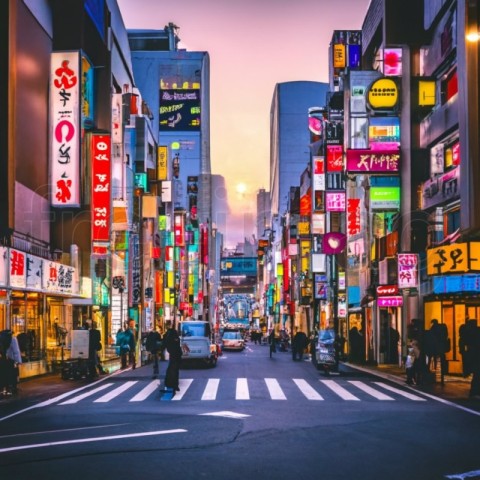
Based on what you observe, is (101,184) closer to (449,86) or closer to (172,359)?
(449,86)

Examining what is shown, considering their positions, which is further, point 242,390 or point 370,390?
point 370,390

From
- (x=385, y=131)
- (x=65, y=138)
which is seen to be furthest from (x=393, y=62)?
(x=65, y=138)

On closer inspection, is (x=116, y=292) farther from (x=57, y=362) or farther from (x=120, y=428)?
(x=120, y=428)

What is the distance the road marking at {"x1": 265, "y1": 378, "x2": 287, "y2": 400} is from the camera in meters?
21.2

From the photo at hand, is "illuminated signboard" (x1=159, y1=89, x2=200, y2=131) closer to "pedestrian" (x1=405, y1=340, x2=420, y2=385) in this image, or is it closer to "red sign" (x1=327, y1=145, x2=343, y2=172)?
"red sign" (x1=327, y1=145, x2=343, y2=172)

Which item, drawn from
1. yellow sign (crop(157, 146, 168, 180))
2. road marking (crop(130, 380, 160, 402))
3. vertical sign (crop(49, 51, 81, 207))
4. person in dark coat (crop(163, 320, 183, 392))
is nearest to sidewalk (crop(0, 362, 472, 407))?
road marking (crop(130, 380, 160, 402))

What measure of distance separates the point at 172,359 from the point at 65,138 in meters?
16.7

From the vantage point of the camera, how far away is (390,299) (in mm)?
36688

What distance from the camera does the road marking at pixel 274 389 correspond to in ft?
69.5

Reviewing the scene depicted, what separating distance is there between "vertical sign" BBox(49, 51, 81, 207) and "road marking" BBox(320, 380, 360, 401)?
1444cm

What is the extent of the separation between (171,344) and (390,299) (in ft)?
53.7

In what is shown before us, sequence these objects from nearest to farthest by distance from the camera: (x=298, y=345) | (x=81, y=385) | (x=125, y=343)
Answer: (x=81, y=385), (x=125, y=343), (x=298, y=345)

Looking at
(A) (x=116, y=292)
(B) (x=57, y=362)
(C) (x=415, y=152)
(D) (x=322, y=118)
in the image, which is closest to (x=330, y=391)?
(B) (x=57, y=362)

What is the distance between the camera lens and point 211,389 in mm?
23812
